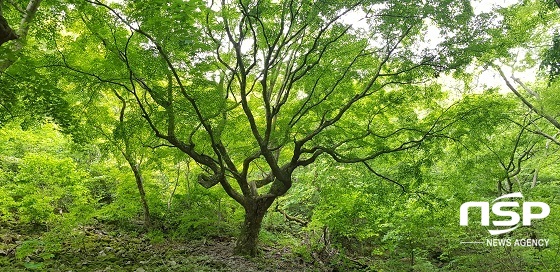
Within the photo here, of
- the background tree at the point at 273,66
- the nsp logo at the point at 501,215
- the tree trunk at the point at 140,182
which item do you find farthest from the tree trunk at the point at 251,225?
the nsp logo at the point at 501,215

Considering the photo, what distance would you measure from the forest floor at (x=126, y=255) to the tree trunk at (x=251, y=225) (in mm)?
251

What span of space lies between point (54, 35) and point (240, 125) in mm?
4578

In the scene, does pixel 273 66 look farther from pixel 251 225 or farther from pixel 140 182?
pixel 140 182

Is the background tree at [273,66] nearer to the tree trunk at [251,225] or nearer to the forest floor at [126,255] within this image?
the tree trunk at [251,225]

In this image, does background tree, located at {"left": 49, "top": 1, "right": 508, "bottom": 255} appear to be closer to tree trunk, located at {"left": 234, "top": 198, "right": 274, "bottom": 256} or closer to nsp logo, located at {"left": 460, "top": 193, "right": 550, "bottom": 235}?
tree trunk, located at {"left": 234, "top": 198, "right": 274, "bottom": 256}

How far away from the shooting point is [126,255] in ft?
27.1

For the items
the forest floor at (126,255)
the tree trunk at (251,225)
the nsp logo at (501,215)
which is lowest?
the forest floor at (126,255)

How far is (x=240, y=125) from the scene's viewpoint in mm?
9219

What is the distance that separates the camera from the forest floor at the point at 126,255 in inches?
275

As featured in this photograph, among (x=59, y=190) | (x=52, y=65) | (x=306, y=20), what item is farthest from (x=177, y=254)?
(x=306, y=20)

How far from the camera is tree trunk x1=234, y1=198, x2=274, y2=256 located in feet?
28.6

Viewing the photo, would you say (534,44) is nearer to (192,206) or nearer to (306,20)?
(306,20)

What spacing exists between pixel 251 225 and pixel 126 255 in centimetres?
305

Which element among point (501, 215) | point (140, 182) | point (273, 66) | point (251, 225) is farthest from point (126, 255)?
point (501, 215)
